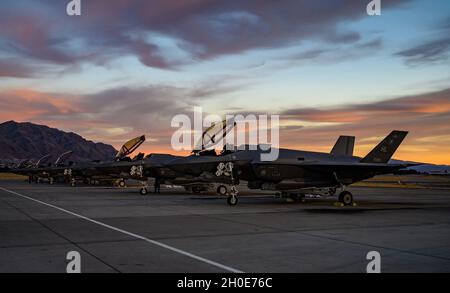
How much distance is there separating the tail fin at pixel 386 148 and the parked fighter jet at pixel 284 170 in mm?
645

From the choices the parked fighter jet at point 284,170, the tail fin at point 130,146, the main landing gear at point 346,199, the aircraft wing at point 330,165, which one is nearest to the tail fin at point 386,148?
the parked fighter jet at point 284,170

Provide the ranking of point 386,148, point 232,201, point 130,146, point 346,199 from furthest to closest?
point 130,146
point 386,148
point 346,199
point 232,201

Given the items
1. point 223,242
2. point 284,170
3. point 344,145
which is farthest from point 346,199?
point 223,242

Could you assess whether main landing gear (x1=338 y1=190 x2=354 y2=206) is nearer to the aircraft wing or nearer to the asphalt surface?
the aircraft wing

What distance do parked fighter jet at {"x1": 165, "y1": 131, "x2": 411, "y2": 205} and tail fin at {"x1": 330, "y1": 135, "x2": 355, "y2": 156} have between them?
553cm

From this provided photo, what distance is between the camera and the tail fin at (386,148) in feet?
79.2

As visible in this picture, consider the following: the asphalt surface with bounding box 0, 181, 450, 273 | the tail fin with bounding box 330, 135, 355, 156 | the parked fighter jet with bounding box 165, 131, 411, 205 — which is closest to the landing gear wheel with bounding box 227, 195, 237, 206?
the parked fighter jet with bounding box 165, 131, 411, 205

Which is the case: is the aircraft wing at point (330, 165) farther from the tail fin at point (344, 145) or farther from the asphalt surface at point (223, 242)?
the tail fin at point (344, 145)

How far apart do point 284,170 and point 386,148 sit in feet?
21.4

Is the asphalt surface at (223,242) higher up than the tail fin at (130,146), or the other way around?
the tail fin at (130,146)

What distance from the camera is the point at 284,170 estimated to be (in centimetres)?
2208

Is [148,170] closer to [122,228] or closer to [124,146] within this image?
[124,146]

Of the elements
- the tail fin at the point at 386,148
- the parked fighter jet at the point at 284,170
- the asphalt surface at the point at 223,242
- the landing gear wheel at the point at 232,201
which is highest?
the tail fin at the point at 386,148

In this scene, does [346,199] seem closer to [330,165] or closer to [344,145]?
[330,165]
